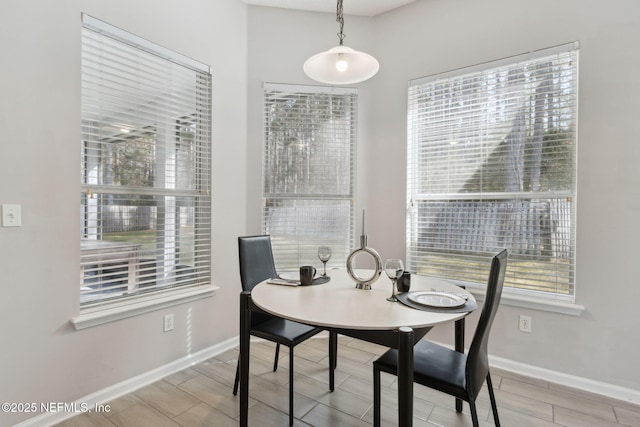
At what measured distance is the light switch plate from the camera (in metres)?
1.63

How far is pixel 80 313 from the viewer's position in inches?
75.6

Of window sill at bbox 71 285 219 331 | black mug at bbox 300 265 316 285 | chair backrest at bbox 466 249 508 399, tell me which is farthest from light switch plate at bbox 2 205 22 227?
chair backrest at bbox 466 249 508 399

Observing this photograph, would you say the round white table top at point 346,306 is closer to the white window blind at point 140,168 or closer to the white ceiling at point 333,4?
the white window blind at point 140,168

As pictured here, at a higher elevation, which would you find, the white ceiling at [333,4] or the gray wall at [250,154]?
the white ceiling at [333,4]

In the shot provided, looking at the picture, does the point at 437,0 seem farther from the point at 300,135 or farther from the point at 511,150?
the point at 300,135

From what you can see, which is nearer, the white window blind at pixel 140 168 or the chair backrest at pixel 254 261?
the white window blind at pixel 140 168

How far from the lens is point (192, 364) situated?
2469 mm

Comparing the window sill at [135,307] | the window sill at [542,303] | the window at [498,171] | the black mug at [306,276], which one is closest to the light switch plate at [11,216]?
the window sill at [135,307]

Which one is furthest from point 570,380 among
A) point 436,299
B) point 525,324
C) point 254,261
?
point 254,261

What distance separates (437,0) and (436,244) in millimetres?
2090

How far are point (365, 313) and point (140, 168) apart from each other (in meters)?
1.83

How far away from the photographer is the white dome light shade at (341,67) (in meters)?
1.81

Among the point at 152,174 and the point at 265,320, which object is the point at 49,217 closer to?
the point at 152,174

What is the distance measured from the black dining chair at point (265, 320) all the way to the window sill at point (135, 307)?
0.65 meters
